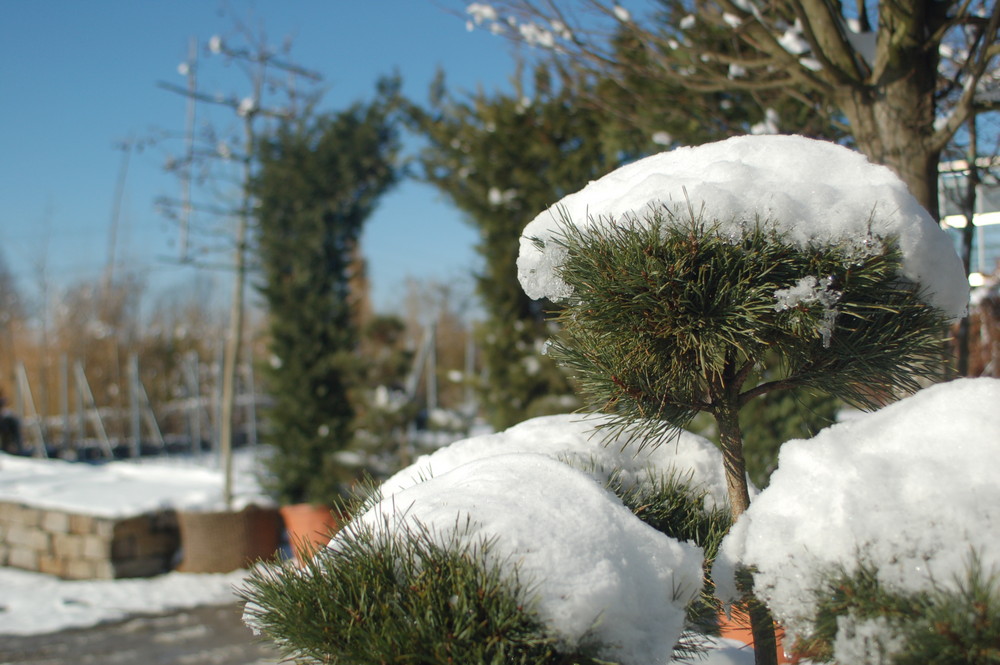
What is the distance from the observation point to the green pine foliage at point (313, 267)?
23.6 feet

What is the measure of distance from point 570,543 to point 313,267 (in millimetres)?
6651

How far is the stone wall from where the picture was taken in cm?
647

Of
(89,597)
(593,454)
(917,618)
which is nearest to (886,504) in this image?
(917,618)

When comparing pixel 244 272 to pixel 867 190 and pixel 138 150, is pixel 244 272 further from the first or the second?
pixel 867 190

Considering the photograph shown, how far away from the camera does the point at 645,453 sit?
175cm

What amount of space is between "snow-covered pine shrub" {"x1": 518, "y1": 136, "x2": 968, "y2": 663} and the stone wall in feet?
20.5

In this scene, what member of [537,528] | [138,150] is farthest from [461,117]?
[537,528]

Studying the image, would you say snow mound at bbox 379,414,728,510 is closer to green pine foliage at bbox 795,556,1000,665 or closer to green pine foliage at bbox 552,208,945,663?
green pine foliage at bbox 552,208,945,663

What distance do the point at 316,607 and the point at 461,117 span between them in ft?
17.5

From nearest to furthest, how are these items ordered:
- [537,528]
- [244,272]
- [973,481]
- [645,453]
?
[973,481]
[537,528]
[645,453]
[244,272]

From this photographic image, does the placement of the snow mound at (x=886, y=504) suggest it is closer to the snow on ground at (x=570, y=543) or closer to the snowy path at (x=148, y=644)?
the snow on ground at (x=570, y=543)

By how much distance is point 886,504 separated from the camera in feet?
3.61

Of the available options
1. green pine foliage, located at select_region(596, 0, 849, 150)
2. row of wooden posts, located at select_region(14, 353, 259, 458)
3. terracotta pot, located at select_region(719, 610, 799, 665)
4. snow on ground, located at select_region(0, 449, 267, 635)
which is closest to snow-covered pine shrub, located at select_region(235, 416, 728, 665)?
terracotta pot, located at select_region(719, 610, 799, 665)

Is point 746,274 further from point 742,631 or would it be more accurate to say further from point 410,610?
point 742,631
